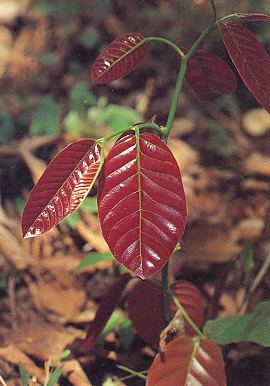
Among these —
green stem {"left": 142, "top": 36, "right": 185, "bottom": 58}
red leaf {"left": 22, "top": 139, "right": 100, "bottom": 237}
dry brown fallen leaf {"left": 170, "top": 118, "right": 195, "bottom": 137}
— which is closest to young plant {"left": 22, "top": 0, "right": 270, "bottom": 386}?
red leaf {"left": 22, "top": 139, "right": 100, "bottom": 237}

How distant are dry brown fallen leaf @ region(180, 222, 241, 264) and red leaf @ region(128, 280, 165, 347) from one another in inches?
17.3

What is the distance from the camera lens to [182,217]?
0.82 meters

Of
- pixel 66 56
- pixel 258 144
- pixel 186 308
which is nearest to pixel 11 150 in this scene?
pixel 66 56

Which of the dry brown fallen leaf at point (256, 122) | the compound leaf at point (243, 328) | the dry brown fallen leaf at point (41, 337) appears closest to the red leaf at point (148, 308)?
the compound leaf at point (243, 328)

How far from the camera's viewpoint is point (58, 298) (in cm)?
154

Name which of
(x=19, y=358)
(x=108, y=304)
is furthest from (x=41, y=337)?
(x=108, y=304)

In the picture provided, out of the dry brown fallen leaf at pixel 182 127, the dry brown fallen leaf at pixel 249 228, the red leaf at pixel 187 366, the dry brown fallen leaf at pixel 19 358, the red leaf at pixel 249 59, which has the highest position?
the red leaf at pixel 249 59

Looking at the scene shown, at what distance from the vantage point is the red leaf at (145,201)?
2.69 ft

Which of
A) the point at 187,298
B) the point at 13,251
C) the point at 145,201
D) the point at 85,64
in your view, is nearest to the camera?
the point at 145,201

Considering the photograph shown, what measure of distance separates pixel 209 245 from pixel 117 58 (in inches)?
32.6

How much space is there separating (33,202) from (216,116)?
4.85ft

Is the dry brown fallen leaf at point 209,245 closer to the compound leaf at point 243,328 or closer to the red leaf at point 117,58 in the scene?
the compound leaf at point 243,328

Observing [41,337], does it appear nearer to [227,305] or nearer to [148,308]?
[148,308]

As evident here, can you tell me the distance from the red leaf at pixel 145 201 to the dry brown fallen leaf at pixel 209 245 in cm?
81
